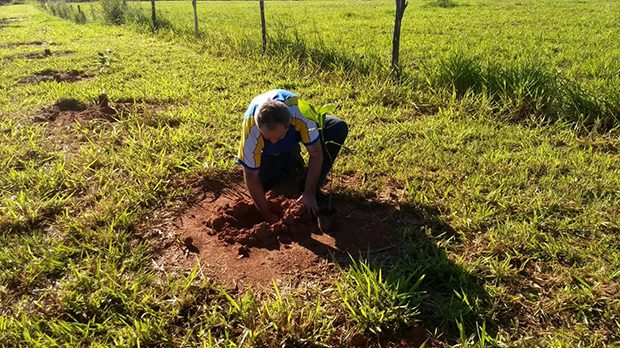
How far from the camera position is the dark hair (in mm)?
2021

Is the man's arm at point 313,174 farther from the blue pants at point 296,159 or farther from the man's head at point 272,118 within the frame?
the man's head at point 272,118

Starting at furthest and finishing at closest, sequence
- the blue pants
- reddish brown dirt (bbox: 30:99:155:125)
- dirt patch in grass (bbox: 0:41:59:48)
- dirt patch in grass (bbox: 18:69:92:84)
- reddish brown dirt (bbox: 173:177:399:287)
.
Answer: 1. dirt patch in grass (bbox: 0:41:59:48)
2. dirt patch in grass (bbox: 18:69:92:84)
3. reddish brown dirt (bbox: 30:99:155:125)
4. the blue pants
5. reddish brown dirt (bbox: 173:177:399:287)

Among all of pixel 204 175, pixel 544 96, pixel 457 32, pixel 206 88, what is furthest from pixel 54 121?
pixel 457 32

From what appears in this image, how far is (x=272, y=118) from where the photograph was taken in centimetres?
202

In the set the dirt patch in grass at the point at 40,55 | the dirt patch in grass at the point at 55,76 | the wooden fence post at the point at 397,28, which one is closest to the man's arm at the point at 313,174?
the wooden fence post at the point at 397,28

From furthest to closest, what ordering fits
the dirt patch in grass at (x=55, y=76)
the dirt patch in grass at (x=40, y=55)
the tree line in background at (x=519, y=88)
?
the dirt patch in grass at (x=40, y=55) < the dirt patch in grass at (x=55, y=76) < the tree line in background at (x=519, y=88)

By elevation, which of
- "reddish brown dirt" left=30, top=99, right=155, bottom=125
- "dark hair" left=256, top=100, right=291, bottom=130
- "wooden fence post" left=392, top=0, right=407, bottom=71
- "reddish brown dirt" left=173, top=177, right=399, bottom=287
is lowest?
"reddish brown dirt" left=173, top=177, right=399, bottom=287

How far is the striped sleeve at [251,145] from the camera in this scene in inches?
89.2

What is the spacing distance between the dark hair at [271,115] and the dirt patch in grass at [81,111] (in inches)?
107

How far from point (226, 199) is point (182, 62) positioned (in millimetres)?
4667

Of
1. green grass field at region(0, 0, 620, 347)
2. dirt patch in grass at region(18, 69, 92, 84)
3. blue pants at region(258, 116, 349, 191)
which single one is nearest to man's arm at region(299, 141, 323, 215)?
blue pants at region(258, 116, 349, 191)

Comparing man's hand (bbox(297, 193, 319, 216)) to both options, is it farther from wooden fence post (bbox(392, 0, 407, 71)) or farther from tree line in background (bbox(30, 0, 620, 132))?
wooden fence post (bbox(392, 0, 407, 71))

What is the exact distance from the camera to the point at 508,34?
8078mm

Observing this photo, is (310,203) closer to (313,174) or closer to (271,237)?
(313,174)
